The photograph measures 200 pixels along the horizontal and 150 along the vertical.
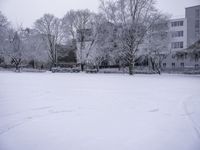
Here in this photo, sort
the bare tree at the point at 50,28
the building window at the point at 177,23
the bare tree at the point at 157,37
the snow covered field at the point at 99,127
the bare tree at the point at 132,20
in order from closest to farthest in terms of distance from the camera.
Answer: the snow covered field at the point at 99,127 < the bare tree at the point at 132,20 < the bare tree at the point at 157,37 < the bare tree at the point at 50,28 < the building window at the point at 177,23

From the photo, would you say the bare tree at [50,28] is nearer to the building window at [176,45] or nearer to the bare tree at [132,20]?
the bare tree at [132,20]

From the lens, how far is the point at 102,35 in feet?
111

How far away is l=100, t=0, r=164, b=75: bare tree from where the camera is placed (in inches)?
1160

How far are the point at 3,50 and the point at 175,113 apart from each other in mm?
42272

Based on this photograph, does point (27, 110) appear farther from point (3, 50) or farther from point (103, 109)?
point (3, 50)

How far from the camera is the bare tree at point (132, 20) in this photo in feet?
96.6

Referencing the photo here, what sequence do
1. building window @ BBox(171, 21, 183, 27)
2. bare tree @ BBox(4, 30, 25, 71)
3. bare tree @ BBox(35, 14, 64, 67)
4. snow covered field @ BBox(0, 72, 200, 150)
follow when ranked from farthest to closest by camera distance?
1. building window @ BBox(171, 21, 183, 27)
2. bare tree @ BBox(35, 14, 64, 67)
3. bare tree @ BBox(4, 30, 25, 71)
4. snow covered field @ BBox(0, 72, 200, 150)

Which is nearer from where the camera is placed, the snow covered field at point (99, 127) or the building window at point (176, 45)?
the snow covered field at point (99, 127)

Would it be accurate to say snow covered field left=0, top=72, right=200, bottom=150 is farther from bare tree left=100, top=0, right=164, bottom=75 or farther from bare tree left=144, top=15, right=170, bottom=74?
bare tree left=144, top=15, right=170, bottom=74

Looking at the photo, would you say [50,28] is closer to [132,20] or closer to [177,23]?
[132,20]

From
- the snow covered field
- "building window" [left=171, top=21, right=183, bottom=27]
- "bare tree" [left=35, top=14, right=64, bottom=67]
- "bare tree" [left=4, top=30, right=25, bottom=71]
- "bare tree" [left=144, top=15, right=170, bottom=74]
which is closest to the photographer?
the snow covered field

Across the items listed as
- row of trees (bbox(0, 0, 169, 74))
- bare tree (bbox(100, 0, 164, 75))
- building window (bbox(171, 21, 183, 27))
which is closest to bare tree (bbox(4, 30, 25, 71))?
row of trees (bbox(0, 0, 169, 74))

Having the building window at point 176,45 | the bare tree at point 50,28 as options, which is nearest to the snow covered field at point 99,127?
the bare tree at point 50,28

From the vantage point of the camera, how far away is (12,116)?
5980mm
